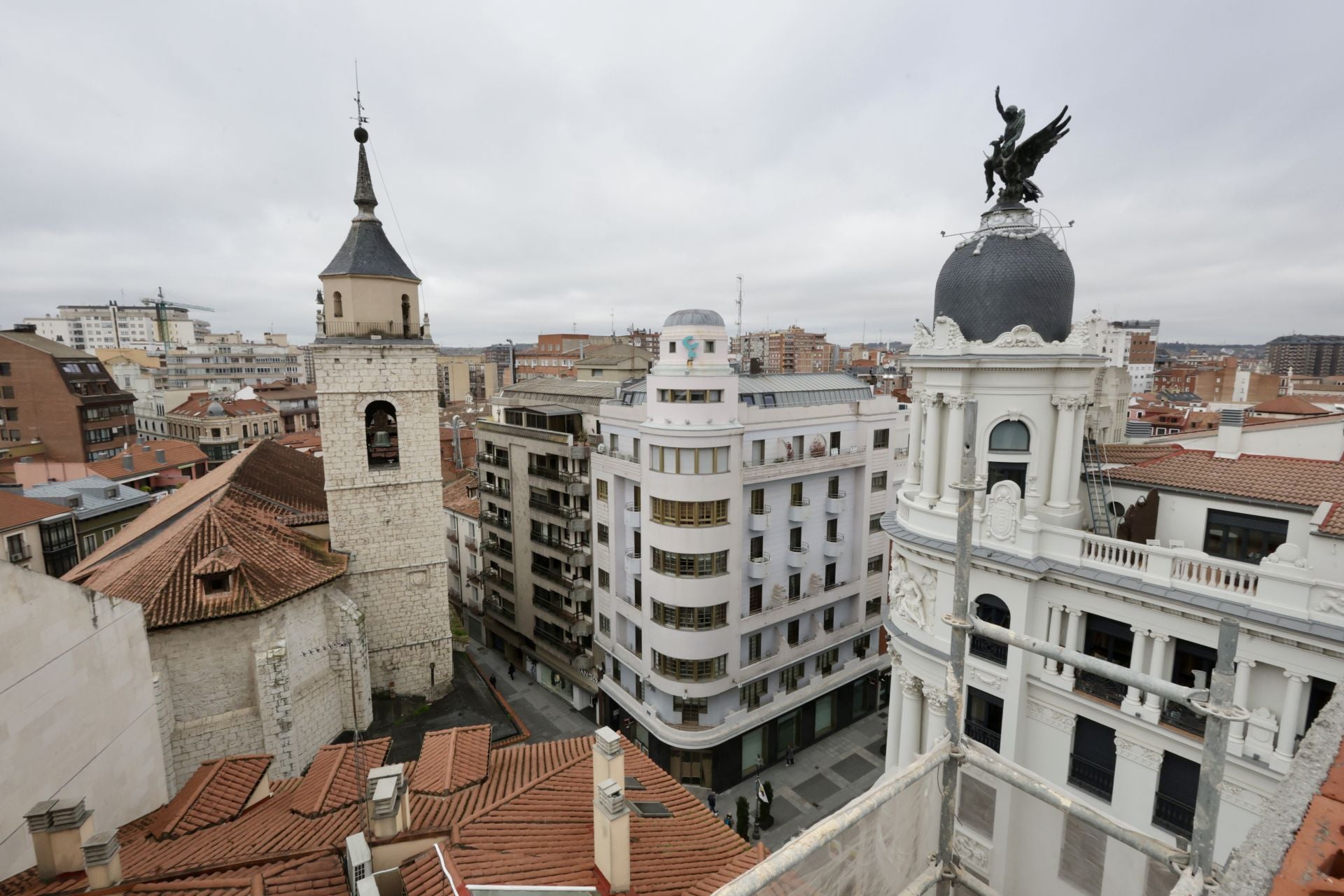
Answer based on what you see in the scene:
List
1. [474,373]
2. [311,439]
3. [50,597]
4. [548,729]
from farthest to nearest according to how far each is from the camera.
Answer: [474,373], [311,439], [548,729], [50,597]

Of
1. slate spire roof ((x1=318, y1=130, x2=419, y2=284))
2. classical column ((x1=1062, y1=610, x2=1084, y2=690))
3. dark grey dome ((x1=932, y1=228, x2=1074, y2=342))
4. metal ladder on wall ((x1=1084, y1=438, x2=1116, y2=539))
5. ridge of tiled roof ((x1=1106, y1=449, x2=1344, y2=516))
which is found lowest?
classical column ((x1=1062, y1=610, x2=1084, y2=690))

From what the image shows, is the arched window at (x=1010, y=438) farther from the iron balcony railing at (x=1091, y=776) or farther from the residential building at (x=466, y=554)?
the residential building at (x=466, y=554)

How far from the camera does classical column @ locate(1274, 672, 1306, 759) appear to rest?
49.6 ft

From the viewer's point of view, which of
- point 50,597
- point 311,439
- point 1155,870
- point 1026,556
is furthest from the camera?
point 311,439

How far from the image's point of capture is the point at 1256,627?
1555 cm

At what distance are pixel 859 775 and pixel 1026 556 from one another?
21235 millimetres

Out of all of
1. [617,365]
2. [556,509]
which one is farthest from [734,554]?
[617,365]

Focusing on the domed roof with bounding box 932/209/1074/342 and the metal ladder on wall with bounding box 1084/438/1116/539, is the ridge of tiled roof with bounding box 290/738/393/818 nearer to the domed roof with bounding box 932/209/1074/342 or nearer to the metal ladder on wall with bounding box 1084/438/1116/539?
the domed roof with bounding box 932/209/1074/342

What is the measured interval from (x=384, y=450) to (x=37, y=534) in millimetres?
24858

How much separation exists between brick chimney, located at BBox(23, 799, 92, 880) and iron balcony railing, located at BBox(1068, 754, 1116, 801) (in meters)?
24.7

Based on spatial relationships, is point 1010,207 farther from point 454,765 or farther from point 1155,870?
point 454,765

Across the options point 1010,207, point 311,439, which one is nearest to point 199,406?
point 311,439

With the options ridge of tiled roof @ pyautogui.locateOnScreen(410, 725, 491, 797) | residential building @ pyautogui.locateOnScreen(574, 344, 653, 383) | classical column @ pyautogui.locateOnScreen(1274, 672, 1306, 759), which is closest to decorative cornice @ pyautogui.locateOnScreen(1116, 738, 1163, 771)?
classical column @ pyautogui.locateOnScreen(1274, 672, 1306, 759)

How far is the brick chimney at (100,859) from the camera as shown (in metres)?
10.9
